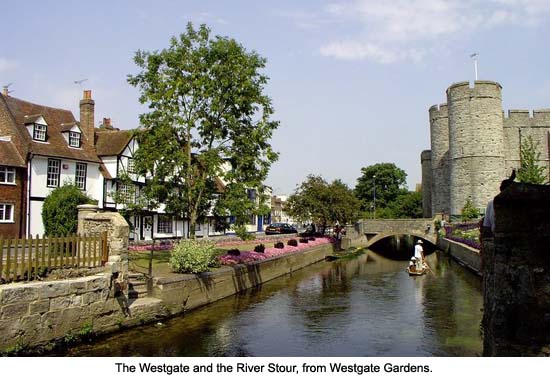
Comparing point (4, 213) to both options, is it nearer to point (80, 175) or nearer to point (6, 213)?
point (6, 213)

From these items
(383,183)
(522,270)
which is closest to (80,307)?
(522,270)

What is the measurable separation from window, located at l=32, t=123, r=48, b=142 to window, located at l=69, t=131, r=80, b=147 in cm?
194

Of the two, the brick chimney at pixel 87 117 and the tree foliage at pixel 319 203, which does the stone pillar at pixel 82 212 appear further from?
the tree foliage at pixel 319 203

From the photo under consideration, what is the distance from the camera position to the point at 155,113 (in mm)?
21062

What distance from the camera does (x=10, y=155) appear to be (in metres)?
27.7

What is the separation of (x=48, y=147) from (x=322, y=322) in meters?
23.2

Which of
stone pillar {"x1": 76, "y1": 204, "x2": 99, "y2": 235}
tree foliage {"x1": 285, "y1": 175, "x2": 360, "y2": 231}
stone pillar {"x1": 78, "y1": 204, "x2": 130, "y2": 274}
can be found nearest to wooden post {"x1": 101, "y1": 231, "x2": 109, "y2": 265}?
stone pillar {"x1": 78, "y1": 204, "x2": 130, "y2": 274}

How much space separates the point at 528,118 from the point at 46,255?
56191 millimetres

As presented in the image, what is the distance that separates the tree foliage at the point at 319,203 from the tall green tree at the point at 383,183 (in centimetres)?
4658

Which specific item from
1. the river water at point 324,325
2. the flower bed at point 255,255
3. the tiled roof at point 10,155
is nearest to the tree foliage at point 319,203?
the flower bed at point 255,255

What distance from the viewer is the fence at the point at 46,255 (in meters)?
11.8

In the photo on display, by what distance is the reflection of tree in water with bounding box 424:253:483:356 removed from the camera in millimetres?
12508

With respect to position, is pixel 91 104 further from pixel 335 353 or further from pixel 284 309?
pixel 335 353
